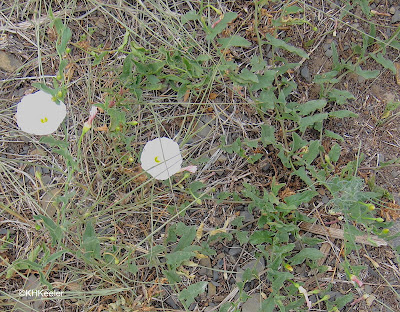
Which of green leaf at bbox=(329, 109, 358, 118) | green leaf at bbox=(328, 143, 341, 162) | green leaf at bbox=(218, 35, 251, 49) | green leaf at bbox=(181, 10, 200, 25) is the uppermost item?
green leaf at bbox=(181, 10, 200, 25)

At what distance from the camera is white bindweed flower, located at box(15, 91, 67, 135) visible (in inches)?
82.2

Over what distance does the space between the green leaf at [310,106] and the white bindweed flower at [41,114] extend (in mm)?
1201

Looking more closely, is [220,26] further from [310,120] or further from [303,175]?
[303,175]

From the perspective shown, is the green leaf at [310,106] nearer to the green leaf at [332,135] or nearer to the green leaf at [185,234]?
the green leaf at [332,135]

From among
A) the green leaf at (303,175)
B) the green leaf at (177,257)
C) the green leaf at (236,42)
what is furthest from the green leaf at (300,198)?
the green leaf at (236,42)

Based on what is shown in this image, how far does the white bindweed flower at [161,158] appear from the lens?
207 centimetres

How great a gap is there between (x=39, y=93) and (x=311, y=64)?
1.47 metres

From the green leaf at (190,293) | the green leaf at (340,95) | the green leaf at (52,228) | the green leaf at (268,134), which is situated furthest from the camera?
the green leaf at (340,95)

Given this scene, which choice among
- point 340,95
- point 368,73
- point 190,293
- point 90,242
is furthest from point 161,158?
point 368,73

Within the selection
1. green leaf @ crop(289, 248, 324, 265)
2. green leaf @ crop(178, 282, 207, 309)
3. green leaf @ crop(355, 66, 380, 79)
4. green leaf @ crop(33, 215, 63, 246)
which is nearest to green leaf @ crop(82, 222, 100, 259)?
green leaf @ crop(33, 215, 63, 246)

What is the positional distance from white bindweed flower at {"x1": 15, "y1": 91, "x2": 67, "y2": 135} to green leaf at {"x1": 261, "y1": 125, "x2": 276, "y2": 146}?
1.00 metres

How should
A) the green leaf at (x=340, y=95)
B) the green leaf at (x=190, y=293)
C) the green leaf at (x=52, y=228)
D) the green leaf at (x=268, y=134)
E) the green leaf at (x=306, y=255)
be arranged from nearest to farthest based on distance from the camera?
1. the green leaf at (x=52, y=228)
2. the green leaf at (x=190, y=293)
3. the green leaf at (x=306, y=255)
4. the green leaf at (x=268, y=134)
5. the green leaf at (x=340, y=95)

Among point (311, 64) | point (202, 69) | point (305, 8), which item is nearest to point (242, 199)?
point (202, 69)

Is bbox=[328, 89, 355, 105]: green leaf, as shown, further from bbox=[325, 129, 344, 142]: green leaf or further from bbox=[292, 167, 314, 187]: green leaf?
bbox=[292, 167, 314, 187]: green leaf
